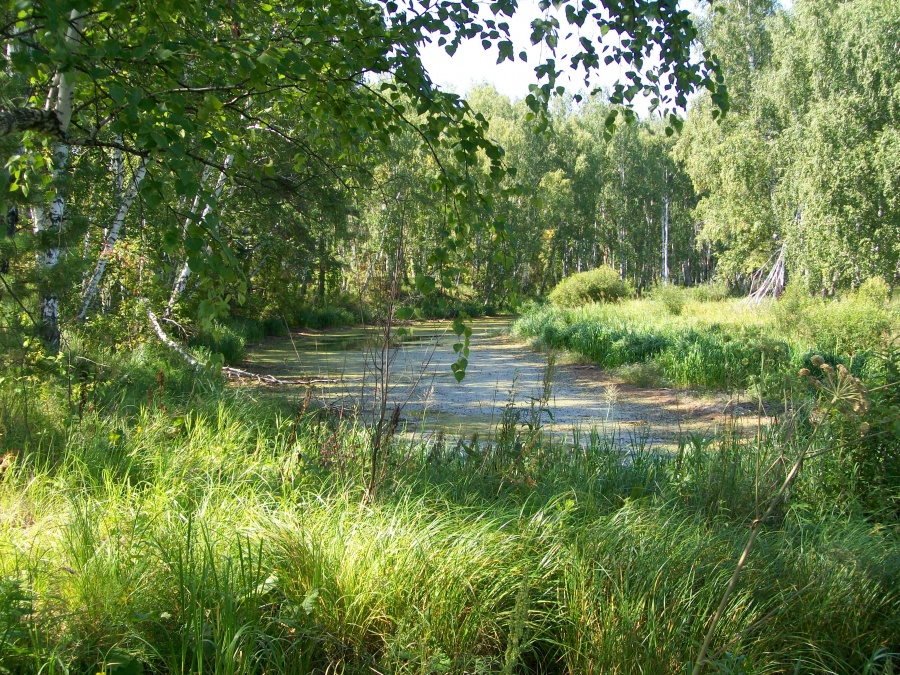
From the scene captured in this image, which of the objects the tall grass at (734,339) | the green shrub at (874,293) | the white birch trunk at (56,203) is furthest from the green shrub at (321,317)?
the white birch trunk at (56,203)

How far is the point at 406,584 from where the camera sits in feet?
7.46

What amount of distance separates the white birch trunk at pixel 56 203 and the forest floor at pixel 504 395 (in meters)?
1.73

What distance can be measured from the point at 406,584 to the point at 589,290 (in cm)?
2415

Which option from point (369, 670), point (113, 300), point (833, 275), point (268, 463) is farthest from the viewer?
point (833, 275)

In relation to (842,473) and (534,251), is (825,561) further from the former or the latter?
(534,251)

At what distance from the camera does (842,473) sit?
398 centimetres

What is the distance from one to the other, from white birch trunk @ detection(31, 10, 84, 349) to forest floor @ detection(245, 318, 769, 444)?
68.2 inches

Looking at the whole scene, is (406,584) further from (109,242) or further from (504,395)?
(504,395)

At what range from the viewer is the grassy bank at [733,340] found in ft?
32.1

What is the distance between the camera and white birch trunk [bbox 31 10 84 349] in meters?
2.90

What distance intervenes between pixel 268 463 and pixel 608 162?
132 feet

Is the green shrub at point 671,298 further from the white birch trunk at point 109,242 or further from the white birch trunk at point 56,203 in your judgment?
the white birch trunk at point 56,203

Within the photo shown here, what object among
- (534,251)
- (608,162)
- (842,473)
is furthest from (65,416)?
(608,162)

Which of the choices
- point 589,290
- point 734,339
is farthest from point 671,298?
point 734,339
